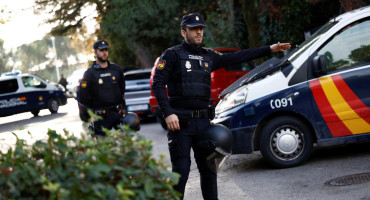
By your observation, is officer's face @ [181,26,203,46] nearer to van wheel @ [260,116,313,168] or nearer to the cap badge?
the cap badge

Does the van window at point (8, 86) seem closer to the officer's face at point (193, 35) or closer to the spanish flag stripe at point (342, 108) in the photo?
the spanish flag stripe at point (342, 108)

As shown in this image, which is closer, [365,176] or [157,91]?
[157,91]

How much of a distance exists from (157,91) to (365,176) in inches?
113

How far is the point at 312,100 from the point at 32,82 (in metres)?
18.9

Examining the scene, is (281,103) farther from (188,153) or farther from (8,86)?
(8,86)

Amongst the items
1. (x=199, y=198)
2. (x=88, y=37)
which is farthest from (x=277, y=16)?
(x=88, y=37)

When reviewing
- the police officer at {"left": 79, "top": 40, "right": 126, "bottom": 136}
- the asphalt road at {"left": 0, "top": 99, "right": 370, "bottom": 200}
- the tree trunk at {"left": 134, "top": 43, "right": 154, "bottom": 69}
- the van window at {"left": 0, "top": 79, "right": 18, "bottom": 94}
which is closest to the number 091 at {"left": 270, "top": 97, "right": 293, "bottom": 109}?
the asphalt road at {"left": 0, "top": 99, "right": 370, "bottom": 200}

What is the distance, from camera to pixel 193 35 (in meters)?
5.01

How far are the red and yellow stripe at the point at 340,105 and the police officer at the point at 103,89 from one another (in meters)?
2.42

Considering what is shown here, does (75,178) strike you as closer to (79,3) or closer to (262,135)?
(262,135)

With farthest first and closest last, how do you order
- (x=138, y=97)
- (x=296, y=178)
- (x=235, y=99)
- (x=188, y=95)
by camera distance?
(x=138, y=97) → (x=235, y=99) → (x=296, y=178) → (x=188, y=95)

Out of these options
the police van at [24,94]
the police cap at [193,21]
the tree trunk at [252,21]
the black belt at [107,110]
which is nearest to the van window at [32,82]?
the police van at [24,94]

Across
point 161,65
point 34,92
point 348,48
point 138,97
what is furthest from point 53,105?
point 161,65

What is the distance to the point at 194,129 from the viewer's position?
496cm
